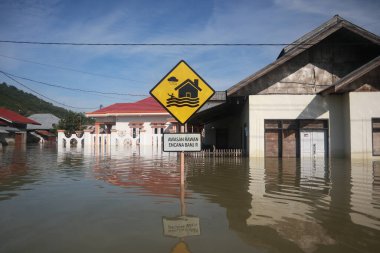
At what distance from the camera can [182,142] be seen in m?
6.94

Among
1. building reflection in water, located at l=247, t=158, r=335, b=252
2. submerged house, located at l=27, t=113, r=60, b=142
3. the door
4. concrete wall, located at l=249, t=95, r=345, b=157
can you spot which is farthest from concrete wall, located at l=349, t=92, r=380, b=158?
submerged house, located at l=27, t=113, r=60, b=142

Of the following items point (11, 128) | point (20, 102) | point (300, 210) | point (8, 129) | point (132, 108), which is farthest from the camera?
point (20, 102)

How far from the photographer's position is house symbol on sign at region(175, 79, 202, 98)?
6.93 m

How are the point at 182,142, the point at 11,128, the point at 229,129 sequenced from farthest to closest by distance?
the point at 11,128 → the point at 229,129 → the point at 182,142

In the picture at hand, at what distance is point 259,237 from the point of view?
4305 mm

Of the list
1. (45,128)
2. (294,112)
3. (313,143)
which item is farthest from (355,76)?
(45,128)

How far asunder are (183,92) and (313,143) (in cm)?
1400

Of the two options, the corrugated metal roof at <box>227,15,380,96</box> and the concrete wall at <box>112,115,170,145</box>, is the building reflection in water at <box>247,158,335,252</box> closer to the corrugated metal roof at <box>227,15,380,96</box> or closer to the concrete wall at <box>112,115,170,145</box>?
the corrugated metal roof at <box>227,15,380,96</box>

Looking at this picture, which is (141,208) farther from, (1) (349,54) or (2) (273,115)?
(1) (349,54)

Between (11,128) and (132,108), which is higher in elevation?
(132,108)

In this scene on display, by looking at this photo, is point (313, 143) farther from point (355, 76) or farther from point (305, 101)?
point (355, 76)

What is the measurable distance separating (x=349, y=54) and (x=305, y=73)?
9.02 ft

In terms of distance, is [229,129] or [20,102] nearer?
[229,129]

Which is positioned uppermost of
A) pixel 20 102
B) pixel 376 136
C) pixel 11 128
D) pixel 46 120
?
pixel 20 102
